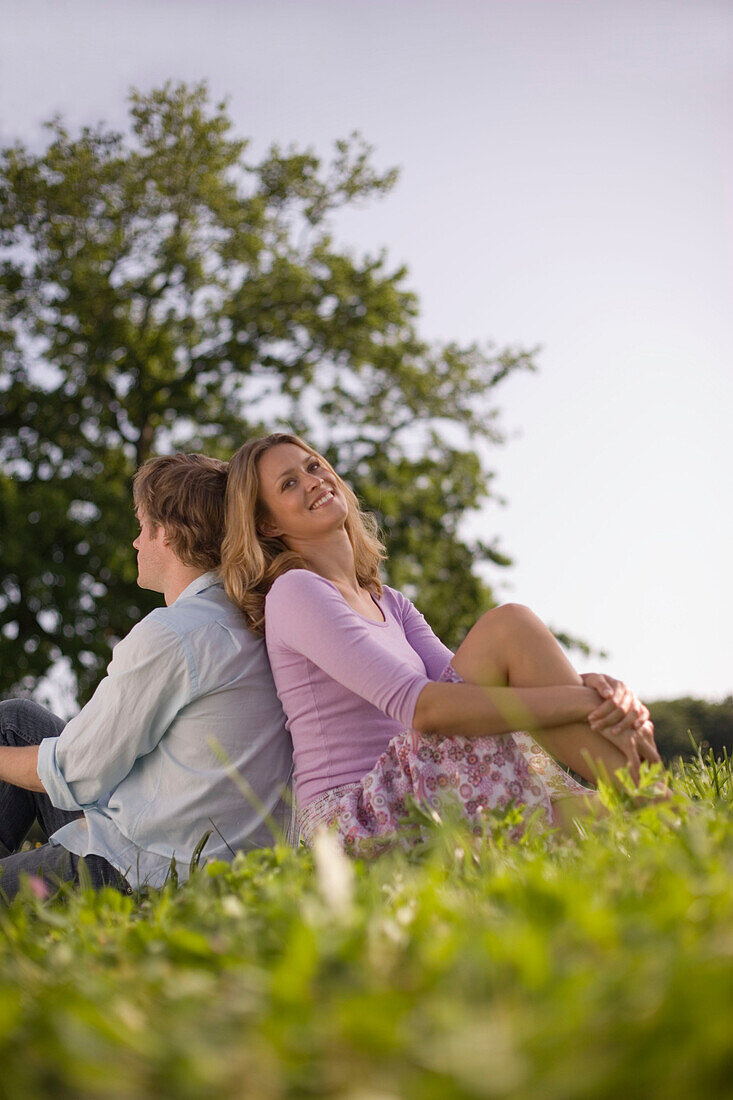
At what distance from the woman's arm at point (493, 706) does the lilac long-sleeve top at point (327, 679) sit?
0.09 m

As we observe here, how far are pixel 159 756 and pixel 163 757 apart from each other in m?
0.02

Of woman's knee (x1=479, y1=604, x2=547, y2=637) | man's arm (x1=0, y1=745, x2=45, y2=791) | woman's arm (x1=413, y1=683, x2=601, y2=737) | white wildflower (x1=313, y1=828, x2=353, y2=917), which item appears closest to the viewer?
white wildflower (x1=313, y1=828, x2=353, y2=917)

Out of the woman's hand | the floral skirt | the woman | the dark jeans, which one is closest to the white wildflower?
the woman

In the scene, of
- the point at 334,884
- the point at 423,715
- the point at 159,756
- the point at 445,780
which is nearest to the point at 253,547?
the point at 159,756

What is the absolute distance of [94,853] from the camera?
2.76 meters

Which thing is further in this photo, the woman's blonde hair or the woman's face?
the woman's face

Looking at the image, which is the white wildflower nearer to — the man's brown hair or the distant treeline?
the man's brown hair

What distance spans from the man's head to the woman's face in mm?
175

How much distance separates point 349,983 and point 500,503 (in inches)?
651

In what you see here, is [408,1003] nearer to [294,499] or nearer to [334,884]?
[334,884]

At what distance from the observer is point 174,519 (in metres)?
3.35

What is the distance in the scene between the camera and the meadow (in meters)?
0.59

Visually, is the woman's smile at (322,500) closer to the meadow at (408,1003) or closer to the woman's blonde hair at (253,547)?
the woman's blonde hair at (253,547)

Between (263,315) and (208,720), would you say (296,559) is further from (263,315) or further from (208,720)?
(263,315)
